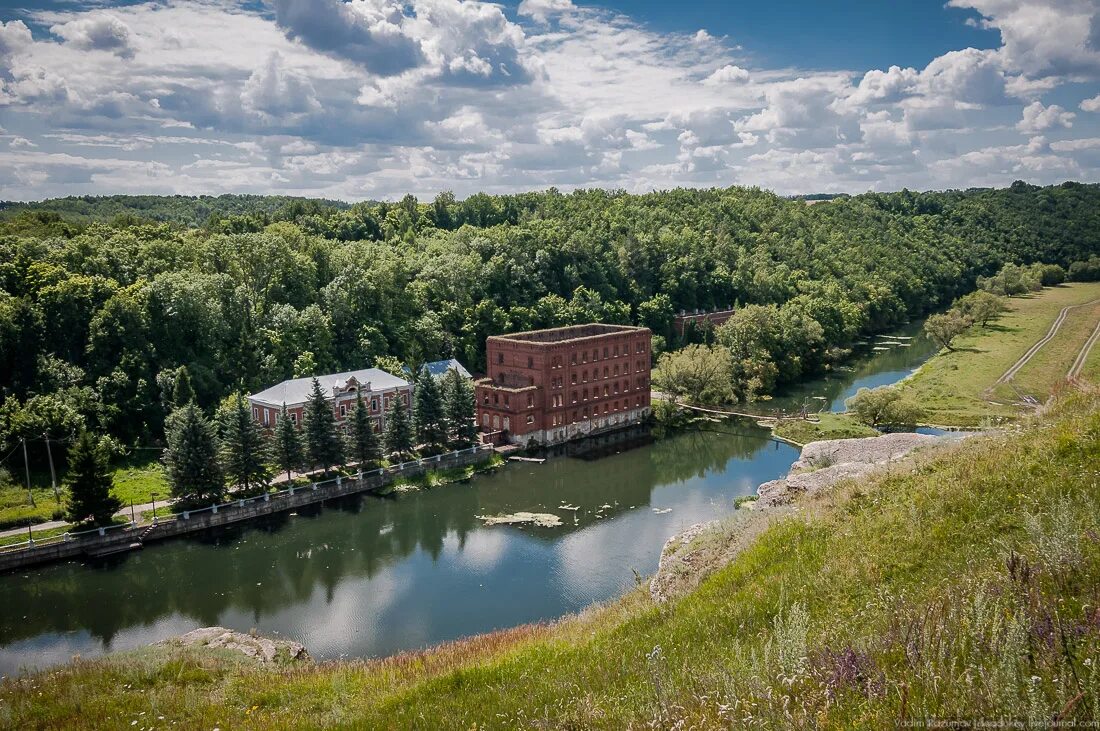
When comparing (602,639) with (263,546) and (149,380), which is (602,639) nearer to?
(263,546)

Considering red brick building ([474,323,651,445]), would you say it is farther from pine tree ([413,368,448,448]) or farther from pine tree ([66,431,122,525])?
pine tree ([66,431,122,525])

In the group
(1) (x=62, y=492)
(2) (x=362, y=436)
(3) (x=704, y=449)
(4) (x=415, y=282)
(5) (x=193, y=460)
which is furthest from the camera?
(4) (x=415, y=282)

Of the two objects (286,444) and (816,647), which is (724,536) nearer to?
(816,647)

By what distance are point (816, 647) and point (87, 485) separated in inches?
1174

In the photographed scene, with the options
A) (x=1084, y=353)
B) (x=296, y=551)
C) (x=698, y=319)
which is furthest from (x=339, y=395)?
(x=1084, y=353)

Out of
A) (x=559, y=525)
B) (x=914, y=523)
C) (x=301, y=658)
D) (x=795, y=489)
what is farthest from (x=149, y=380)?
(x=914, y=523)

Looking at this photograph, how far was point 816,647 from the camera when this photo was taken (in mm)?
7719

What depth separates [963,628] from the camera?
6.98 metres

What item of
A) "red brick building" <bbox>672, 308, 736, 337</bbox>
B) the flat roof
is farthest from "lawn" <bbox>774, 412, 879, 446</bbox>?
"red brick building" <bbox>672, 308, 736, 337</bbox>

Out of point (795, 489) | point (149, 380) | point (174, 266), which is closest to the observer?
point (795, 489)

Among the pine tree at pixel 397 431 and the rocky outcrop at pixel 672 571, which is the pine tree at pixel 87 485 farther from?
the rocky outcrop at pixel 672 571

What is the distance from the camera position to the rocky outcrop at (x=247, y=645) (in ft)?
53.5

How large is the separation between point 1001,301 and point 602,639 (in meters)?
71.8

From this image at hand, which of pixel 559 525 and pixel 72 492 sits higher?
pixel 72 492
